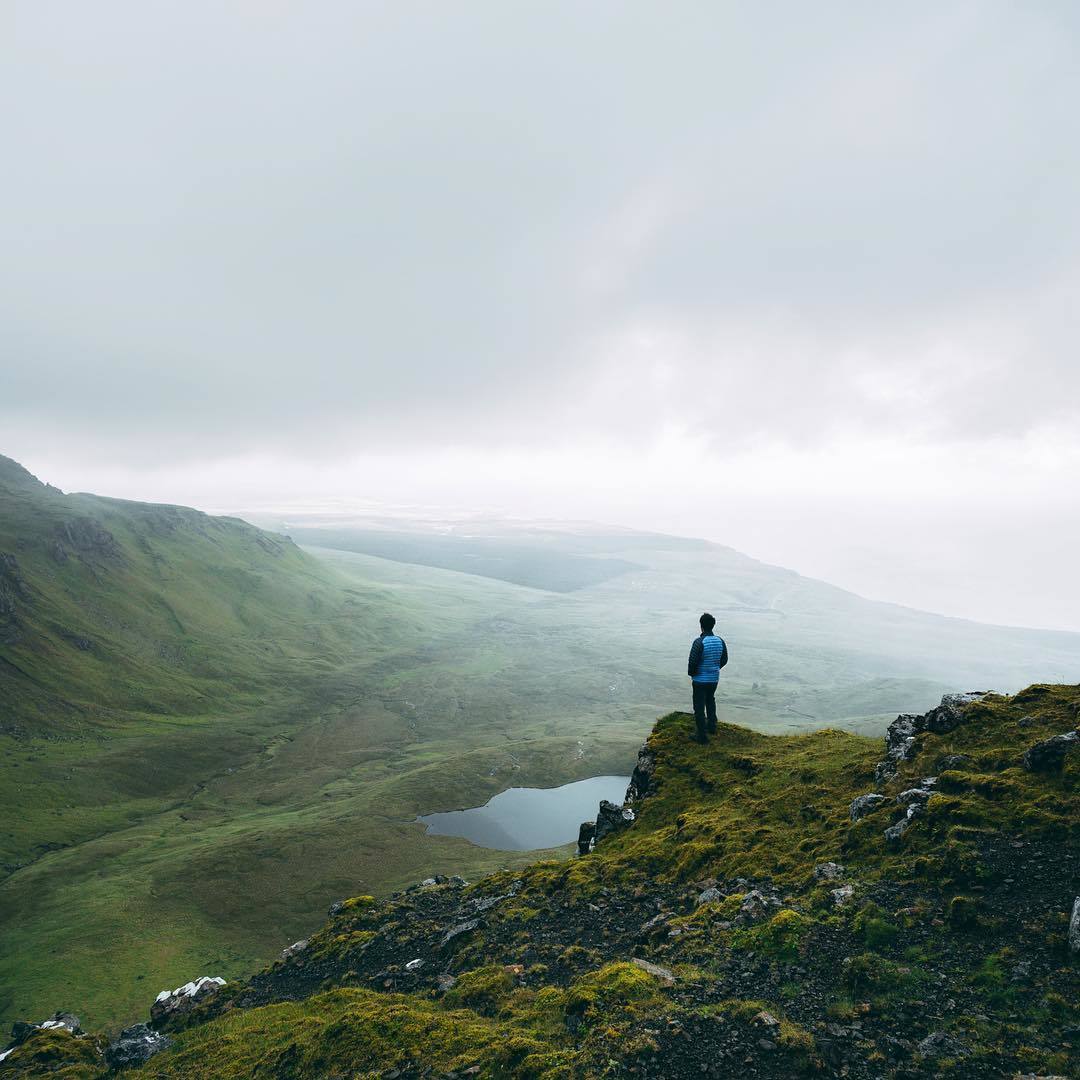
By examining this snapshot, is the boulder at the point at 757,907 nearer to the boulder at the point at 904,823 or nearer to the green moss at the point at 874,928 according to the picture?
the green moss at the point at 874,928

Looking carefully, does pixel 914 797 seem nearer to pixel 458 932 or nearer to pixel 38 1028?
pixel 458 932

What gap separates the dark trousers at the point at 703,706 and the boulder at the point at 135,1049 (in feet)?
84.1

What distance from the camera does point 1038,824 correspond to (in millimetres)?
13664

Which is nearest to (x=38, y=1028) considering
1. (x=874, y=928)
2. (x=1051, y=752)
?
(x=874, y=928)

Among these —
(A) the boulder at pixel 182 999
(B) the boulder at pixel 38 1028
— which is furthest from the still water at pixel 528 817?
(A) the boulder at pixel 182 999

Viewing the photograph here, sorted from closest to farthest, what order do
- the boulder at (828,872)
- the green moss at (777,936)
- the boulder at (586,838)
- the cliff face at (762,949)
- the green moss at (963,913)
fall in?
the cliff face at (762,949), the green moss at (963,913), the green moss at (777,936), the boulder at (828,872), the boulder at (586,838)

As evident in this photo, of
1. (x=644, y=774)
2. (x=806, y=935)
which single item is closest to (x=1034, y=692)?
(x=806, y=935)

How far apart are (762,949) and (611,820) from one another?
1487 cm

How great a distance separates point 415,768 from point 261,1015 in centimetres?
18525

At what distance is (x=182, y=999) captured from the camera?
2603 cm

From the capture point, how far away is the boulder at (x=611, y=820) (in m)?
27.1

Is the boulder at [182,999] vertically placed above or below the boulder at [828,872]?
below

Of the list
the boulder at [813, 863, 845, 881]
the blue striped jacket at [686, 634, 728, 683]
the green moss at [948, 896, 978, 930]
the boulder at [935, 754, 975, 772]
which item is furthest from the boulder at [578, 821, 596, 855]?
the green moss at [948, 896, 978, 930]

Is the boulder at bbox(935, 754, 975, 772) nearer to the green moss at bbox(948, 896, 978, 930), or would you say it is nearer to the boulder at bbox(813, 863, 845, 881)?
the boulder at bbox(813, 863, 845, 881)
